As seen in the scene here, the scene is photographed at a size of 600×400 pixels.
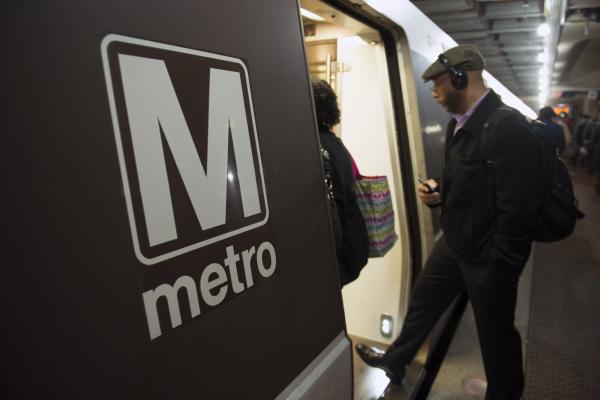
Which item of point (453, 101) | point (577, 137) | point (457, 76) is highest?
point (457, 76)

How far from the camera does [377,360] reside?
90.2 inches

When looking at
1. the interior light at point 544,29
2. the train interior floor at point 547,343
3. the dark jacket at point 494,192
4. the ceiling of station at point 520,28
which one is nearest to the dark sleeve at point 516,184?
the dark jacket at point 494,192

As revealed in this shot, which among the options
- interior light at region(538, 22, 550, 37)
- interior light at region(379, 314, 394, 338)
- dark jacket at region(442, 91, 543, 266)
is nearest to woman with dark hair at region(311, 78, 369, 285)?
dark jacket at region(442, 91, 543, 266)

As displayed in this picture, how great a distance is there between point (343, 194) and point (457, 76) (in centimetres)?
76

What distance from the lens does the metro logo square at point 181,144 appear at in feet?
2.08

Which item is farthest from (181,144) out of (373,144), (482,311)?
(373,144)

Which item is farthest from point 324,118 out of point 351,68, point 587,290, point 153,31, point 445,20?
point 445,20

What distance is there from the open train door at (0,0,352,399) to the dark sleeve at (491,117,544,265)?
0.94 metres

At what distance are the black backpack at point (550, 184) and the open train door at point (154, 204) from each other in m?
0.95

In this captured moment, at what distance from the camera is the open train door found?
1.70 ft

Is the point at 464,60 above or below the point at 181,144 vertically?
above

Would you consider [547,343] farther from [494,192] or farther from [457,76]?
[457,76]

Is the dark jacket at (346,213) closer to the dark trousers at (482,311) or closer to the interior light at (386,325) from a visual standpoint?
the dark trousers at (482,311)

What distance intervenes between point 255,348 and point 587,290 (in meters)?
4.01
